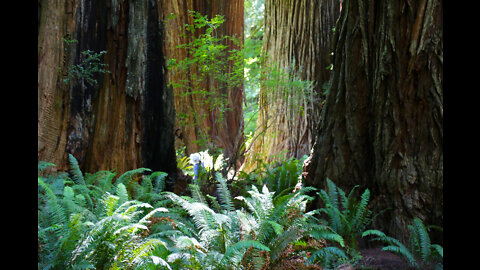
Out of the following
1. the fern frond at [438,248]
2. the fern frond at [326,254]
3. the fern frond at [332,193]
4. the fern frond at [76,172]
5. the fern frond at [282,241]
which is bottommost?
the fern frond at [326,254]

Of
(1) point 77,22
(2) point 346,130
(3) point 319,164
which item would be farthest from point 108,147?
(2) point 346,130

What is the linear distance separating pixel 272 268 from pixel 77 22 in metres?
3.82

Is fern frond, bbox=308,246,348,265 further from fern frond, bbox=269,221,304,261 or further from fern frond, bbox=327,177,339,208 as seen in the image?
fern frond, bbox=327,177,339,208

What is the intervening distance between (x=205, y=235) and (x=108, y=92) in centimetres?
272

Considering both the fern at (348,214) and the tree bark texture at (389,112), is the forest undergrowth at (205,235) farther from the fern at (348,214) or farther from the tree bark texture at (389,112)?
the tree bark texture at (389,112)

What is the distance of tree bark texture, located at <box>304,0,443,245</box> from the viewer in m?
3.32

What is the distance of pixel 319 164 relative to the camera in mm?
4152

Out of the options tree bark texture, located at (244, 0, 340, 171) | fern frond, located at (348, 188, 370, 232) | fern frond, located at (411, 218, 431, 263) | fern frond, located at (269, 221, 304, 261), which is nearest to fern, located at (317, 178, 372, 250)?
fern frond, located at (348, 188, 370, 232)

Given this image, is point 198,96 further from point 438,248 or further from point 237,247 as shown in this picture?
point 438,248

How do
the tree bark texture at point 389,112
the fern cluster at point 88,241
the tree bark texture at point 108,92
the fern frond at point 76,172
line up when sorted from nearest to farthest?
1. the fern cluster at point 88,241
2. the tree bark texture at point 389,112
3. the fern frond at point 76,172
4. the tree bark texture at point 108,92

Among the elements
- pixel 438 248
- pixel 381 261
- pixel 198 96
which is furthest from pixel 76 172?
pixel 438 248

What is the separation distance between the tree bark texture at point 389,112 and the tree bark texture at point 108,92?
7.90 feet

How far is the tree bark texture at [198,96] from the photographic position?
6.29 m

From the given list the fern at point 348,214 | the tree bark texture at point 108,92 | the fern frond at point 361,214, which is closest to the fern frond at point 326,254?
the fern at point 348,214
